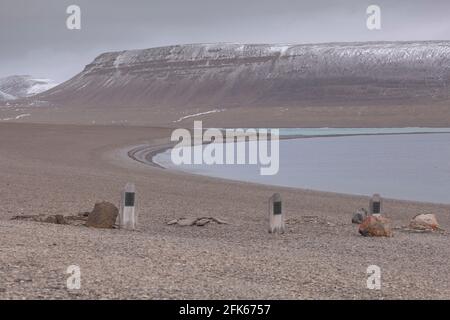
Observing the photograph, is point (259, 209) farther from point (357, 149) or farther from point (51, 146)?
point (357, 149)

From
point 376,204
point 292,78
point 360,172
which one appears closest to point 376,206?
point 376,204

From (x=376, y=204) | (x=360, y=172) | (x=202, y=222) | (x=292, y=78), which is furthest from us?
(x=292, y=78)

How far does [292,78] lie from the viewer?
177375mm

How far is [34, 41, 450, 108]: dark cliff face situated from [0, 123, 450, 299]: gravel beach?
5214 inches

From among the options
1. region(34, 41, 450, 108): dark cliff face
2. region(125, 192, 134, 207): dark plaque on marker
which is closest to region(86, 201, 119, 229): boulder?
region(125, 192, 134, 207): dark plaque on marker

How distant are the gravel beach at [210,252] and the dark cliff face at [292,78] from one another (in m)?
132

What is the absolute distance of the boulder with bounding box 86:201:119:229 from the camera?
474 inches

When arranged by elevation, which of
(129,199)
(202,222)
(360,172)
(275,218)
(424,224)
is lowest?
(360,172)

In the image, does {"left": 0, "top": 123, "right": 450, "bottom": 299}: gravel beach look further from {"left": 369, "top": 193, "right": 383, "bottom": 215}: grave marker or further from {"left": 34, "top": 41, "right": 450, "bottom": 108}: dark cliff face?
{"left": 34, "top": 41, "right": 450, "bottom": 108}: dark cliff face

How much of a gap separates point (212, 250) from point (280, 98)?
15613 centimetres

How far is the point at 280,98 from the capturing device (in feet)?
541

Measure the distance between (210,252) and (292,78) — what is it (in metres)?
170

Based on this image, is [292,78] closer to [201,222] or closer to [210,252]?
[201,222]

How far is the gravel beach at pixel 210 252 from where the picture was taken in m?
7.25
